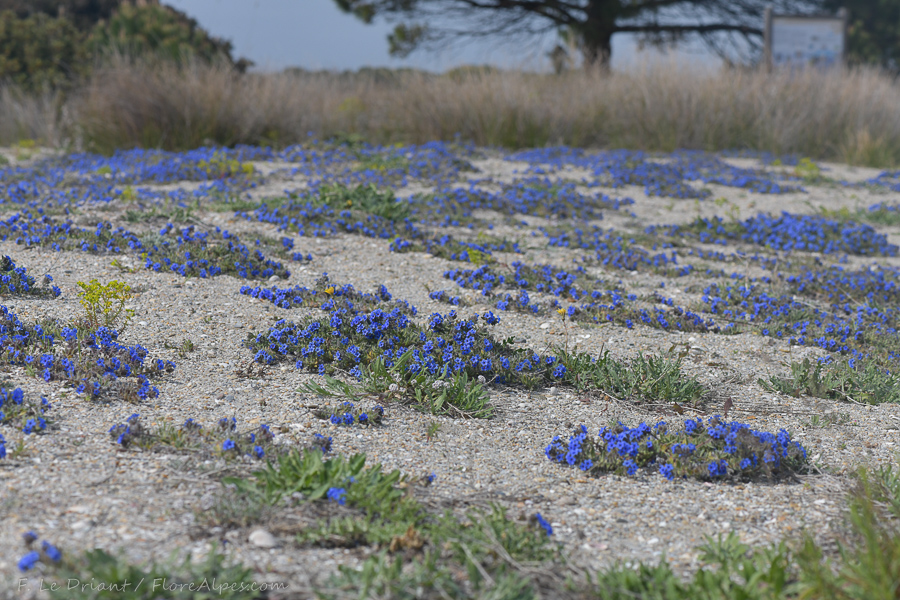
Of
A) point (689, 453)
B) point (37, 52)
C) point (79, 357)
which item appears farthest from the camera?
point (37, 52)

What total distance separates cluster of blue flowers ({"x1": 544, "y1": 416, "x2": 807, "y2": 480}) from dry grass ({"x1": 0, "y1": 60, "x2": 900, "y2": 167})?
30.9ft

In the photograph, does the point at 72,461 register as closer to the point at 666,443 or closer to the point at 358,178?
the point at 666,443

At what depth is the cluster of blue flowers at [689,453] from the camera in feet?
9.95

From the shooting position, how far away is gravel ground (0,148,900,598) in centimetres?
237

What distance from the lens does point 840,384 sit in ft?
12.9

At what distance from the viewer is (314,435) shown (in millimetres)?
3086

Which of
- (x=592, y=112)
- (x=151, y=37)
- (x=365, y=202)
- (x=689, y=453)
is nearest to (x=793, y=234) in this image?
(x=365, y=202)

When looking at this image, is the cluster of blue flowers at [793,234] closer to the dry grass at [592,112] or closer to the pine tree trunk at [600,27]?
the dry grass at [592,112]

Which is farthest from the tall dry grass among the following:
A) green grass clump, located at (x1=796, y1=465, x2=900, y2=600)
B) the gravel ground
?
green grass clump, located at (x1=796, y1=465, x2=900, y2=600)

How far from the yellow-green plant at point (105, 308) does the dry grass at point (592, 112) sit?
25.0ft

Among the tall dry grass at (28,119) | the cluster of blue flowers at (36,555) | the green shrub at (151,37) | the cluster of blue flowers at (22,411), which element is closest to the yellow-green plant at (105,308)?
the cluster of blue flowers at (22,411)

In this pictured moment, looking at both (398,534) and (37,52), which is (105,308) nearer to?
(398,534)

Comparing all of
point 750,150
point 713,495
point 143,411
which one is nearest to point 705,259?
point 713,495

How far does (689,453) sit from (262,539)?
1.76 m
